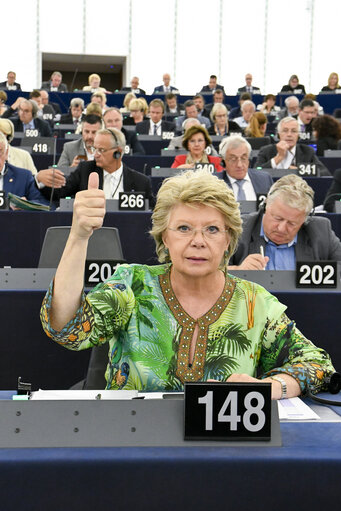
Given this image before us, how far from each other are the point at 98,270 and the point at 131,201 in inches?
78.4

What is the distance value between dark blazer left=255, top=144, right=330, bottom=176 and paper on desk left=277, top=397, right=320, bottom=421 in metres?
5.50

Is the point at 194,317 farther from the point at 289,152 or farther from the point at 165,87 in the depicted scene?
the point at 165,87

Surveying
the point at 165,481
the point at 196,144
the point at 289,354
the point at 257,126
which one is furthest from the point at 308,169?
the point at 165,481

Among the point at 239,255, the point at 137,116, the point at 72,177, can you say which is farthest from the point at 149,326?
the point at 137,116

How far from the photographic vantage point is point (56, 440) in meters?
1.21

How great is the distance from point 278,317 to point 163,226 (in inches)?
14.2

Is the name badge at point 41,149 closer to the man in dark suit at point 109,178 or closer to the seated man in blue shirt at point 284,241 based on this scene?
the man in dark suit at point 109,178

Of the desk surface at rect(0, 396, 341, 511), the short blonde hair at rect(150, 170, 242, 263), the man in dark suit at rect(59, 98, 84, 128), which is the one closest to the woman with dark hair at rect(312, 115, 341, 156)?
the man in dark suit at rect(59, 98, 84, 128)

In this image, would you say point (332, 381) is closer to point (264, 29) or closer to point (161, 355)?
point (161, 355)

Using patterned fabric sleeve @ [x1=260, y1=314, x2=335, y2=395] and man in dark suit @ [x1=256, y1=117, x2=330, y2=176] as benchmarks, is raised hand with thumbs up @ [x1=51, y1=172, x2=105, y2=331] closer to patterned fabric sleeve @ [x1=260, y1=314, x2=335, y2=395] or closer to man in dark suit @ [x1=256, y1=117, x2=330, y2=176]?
patterned fabric sleeve @ [x1=260, y1=314, x2=335, y2=395]

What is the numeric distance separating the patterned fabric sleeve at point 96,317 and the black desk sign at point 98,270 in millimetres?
900

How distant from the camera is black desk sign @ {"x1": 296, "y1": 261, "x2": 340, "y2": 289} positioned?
2818mm

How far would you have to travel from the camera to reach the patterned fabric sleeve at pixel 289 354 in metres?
1.81

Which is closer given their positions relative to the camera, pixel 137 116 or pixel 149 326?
pixel 149 326
